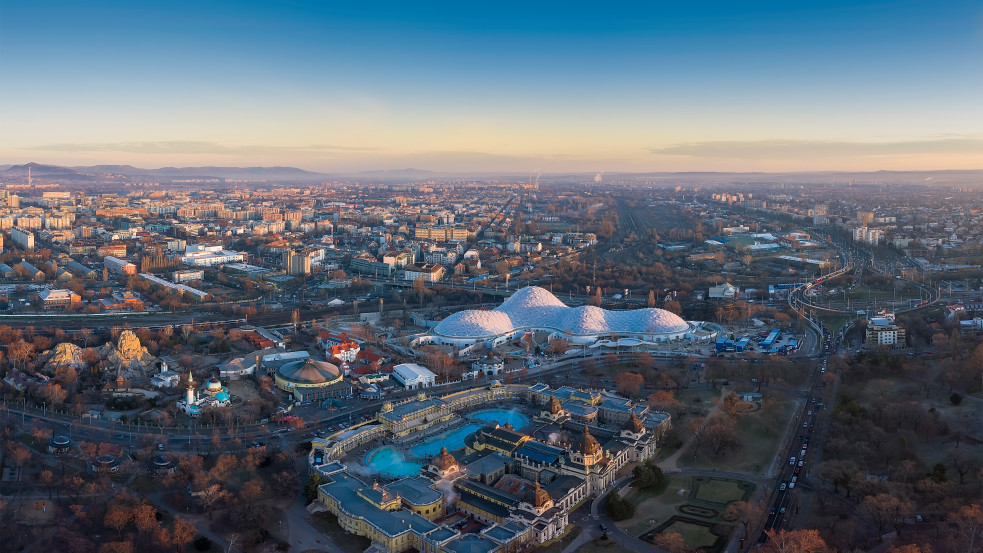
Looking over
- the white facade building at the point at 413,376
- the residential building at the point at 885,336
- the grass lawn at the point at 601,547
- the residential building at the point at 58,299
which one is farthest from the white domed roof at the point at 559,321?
the residential building at the point at 58,299

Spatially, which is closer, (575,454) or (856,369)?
(575,454)

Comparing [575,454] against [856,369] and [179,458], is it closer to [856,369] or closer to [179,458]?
[179,458]

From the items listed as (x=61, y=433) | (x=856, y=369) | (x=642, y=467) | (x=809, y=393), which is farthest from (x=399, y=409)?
(x=856, y=369)

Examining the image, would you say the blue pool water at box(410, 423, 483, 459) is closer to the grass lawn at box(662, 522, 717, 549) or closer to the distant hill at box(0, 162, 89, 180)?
the grass lawn at box(662, 522, 717, 549)

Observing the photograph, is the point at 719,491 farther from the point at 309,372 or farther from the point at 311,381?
the point at 309,372

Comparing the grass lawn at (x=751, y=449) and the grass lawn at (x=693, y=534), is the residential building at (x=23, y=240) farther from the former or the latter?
the grass lawn at (x=693, y=534)

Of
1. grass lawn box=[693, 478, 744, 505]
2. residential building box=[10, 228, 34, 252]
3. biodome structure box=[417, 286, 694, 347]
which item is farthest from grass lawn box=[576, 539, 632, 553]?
residential building box=[10, 228, 34, 252]
